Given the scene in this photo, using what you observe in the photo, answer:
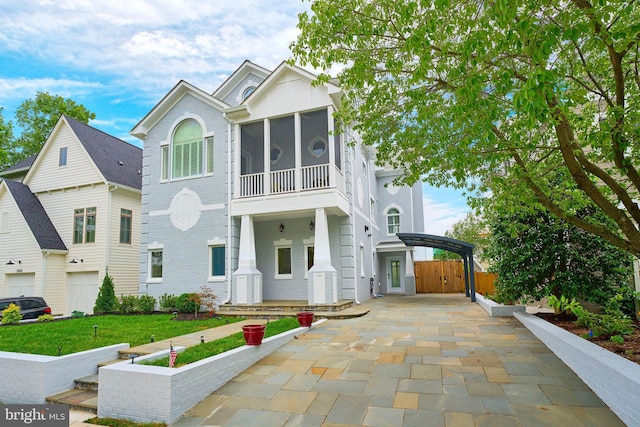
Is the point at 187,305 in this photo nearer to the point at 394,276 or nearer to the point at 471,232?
the point at 394,276

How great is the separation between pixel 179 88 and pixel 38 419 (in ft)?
42.4

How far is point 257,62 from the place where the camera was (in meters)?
15.3

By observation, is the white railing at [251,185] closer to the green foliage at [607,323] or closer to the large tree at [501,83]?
the large tree at [501,83]

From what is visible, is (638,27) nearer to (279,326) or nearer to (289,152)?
(279,326)

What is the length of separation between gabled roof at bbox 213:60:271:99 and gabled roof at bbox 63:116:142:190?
19.9 ft

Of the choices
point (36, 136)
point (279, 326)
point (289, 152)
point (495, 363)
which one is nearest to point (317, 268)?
point (279, 326)

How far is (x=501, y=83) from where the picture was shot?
4211 millimetres

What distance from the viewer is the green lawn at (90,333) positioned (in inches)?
292

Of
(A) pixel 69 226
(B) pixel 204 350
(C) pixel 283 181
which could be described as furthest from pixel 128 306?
(B) pixel 204 350

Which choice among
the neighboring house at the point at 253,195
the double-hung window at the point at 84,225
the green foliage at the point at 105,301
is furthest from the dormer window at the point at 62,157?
the green foliage at the point at 105,301

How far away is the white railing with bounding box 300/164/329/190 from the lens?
495 inches

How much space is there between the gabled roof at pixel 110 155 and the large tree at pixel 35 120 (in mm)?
8923

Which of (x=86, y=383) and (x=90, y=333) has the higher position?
(x=90, y=333)

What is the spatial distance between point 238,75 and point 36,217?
36.5 feet
